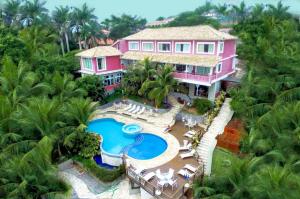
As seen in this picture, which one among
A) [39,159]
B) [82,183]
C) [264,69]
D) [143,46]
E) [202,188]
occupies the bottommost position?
[82,183]

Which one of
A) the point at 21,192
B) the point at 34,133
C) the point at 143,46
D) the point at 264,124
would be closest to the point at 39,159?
the point at 21,192

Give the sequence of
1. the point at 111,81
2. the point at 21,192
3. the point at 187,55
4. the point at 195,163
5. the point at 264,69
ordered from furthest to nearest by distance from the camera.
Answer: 1. the point at 111,81
2. the point at 187,55
3. the point at 264,69
4. the point at 195,163
5. the point at 21,192

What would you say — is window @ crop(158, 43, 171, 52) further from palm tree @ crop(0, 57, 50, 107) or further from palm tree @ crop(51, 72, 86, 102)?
palm tree @ crop(0, 57, 50, 107)

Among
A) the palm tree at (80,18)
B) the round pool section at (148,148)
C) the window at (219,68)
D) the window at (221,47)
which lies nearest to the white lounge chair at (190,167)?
the round pool section at (148,148)

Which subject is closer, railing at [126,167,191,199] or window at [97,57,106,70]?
railing at [126,167,191,199]

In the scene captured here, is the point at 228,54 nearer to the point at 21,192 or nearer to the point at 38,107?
the point at 38,107

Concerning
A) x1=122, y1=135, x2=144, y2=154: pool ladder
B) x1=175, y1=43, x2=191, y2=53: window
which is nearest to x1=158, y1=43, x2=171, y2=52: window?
x1=175, y1=43, x2=191, y2=53: window
